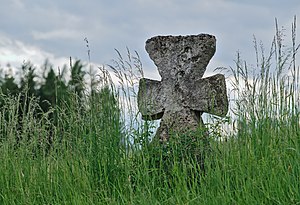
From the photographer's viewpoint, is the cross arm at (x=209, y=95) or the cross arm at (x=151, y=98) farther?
the cross arm at (x=151, y=98)

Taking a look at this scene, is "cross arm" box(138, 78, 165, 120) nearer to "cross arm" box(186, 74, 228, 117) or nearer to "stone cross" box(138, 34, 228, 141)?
"stone cross" box(138, 34, 228, 141)

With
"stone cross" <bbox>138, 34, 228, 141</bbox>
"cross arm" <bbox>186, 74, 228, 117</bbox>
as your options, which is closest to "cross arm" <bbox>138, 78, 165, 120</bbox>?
"stone cross" <bbox>138, 34, 228, 141</bbox>

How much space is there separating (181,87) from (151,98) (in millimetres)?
350

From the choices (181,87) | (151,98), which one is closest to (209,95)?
(181,87)

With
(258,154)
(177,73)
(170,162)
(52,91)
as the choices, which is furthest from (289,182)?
(52,91)

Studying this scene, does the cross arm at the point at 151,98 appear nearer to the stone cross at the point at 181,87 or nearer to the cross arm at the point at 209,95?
the stone cross at the point at 181,87

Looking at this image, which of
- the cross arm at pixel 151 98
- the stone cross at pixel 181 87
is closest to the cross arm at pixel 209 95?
the stone cross at pixel 181 87

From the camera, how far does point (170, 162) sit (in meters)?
5.00

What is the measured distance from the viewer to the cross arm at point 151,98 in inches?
219

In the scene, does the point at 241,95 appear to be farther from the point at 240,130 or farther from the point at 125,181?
the point at 125,181

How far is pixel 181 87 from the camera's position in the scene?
5.75 m

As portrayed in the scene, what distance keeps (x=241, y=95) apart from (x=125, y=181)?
1.41 m

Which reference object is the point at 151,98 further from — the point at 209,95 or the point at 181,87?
the point at 209,95

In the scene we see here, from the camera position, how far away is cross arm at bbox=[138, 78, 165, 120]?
18.2ft
